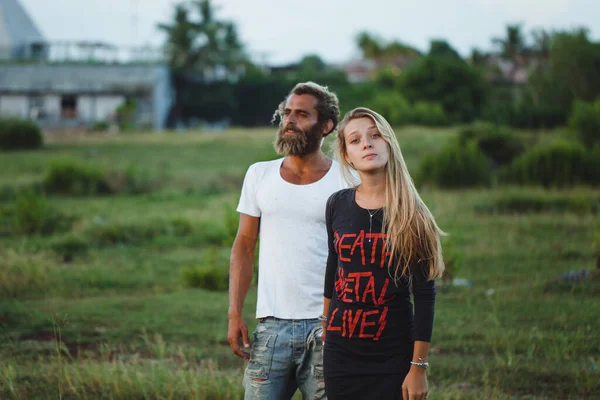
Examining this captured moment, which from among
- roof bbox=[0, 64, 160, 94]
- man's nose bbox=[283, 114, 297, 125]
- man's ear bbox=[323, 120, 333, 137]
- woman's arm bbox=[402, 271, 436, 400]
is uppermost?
roof bbox=[0, 64, 160, 94]

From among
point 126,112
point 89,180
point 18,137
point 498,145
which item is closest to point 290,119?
point 89,180

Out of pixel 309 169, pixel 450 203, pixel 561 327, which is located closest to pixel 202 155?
pixel 450 203

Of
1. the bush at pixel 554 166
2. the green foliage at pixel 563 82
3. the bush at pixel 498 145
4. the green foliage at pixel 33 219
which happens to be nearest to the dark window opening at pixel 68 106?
the green foliage at pixel 563 82

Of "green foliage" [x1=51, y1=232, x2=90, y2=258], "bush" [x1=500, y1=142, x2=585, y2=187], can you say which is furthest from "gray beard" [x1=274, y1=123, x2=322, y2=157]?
"bush" [x1=500, y1=142, x2=585, y2=187]

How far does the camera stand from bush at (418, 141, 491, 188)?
69.3 ft

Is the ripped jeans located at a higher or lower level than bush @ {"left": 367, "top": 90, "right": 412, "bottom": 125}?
lower

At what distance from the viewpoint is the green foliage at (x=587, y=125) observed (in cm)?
2481

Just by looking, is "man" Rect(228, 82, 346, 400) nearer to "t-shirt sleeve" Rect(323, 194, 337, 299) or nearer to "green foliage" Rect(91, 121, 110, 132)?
"t-shirt sleeve" Rect(323, 194, 337, 299)

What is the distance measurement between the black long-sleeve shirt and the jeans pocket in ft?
1.52

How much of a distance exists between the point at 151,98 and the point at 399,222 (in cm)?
4644

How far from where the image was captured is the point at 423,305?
10.4 ft

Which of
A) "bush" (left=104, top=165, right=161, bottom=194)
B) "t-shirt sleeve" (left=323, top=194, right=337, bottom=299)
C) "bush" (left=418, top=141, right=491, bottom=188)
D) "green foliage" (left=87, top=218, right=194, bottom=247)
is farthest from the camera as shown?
"bush" (left=104, top=165, right=161, bottom=194)

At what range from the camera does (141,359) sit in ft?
22.0

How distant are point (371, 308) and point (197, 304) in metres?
6.31
